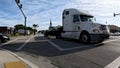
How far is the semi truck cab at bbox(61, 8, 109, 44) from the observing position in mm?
14953

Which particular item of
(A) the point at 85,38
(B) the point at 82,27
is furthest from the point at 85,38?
(B) the point at 82,27

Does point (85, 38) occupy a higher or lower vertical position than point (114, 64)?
higher

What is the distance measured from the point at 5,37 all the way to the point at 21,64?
13424 mm

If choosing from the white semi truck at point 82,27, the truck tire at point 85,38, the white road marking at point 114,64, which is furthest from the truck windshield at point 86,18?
the white road marking at point 114,64

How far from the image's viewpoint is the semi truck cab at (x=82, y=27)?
49.1 ft

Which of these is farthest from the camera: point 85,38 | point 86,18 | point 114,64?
point 86,18

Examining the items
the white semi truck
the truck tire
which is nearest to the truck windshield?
the white semi truck

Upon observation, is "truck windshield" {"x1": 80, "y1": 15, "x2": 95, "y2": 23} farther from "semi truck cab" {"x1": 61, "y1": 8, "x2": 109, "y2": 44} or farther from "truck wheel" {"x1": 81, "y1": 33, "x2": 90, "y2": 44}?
"truck wheel" {"x1": 81, "y1": 33, "x2": 90, "y2": 44}

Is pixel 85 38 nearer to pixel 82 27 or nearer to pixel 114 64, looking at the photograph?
Answer: pixel 82 27

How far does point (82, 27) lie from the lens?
640 inches

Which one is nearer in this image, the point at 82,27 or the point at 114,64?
the point at 114,64

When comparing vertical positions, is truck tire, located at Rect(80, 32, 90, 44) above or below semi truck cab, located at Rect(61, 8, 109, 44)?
below

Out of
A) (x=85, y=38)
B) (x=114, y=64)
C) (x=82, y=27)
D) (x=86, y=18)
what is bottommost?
(x=114, y=64)

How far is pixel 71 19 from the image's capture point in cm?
1828
